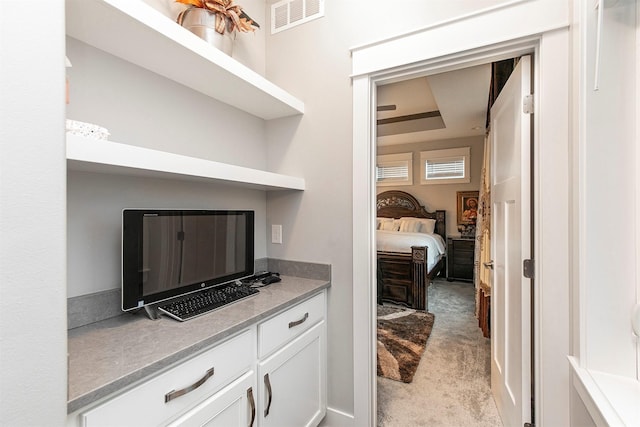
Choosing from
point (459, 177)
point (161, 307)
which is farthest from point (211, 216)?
point (459, 177)

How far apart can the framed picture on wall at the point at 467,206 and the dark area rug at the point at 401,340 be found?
256 centimetres

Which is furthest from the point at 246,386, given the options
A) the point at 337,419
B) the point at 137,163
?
the point at 137,163

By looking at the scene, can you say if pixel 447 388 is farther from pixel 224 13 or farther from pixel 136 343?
pixel 224 13

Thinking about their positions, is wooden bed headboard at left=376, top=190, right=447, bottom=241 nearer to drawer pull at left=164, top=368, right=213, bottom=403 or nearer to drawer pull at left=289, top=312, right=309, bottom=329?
drawer pull at left=289, top=312, right=309, bottom=329

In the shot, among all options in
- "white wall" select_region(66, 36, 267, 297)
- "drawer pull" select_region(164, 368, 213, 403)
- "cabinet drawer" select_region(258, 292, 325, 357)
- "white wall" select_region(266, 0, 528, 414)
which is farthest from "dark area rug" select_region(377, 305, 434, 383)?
"white wall" select_region(66, 36, 267, 297)

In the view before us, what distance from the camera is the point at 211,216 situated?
1.44m

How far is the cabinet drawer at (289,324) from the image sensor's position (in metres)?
1.24

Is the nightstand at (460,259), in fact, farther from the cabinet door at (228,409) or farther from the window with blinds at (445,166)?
the cabinet door at (228,409)

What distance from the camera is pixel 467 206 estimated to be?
5.31 metres

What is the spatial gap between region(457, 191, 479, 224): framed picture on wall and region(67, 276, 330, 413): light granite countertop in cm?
483

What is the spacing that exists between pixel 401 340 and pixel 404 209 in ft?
11.4

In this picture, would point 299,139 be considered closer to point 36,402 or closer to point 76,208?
point 76,208

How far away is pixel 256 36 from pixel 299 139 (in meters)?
0.75

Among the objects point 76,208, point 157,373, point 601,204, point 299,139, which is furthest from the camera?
point 299,139
